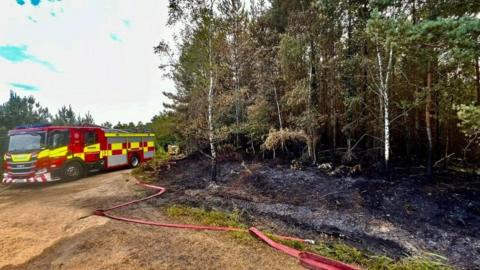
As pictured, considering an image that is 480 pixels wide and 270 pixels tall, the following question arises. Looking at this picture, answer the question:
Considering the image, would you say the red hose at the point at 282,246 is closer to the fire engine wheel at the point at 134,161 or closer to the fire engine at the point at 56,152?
the fire engine at the point at 56,152

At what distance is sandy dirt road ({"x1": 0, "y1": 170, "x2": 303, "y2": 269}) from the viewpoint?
3.00 meters

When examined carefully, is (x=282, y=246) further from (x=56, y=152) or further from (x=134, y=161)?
(x=134, y=161)

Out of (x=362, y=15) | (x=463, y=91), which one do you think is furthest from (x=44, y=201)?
(x=463, y=91)

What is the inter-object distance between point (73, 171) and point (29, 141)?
5.62 feet

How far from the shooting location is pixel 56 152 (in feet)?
29.4

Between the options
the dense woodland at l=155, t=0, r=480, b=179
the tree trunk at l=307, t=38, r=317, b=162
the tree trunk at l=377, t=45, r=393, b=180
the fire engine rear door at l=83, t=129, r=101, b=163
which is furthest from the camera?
the fire engine rear door at l=83, t=129, r=101, b=163

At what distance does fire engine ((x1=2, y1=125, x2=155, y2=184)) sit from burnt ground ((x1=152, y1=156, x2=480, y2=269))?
464cm

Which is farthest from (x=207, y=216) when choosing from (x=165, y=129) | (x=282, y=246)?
(x=165, y=129)

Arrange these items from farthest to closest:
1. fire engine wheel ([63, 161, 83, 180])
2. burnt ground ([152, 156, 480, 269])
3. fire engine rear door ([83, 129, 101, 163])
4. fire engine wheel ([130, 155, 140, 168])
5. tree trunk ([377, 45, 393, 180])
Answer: fire engine wheel ([130, 155, 140, 168]) < fire engine rear door ([83, 129, 101, 163]) < fire engine wheel ([63, 161, 83, 180]) < tree trunk ([377, 45, 393, 180]) < burnt ground ([152, 156, 480, 269])

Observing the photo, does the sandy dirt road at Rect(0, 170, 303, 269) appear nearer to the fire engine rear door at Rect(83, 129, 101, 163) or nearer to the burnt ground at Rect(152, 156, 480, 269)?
the burnt ground at Rect(152, 156, 480, 269)

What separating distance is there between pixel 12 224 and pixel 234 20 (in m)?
7.29

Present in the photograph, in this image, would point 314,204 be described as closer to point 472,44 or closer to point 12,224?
point 472,44

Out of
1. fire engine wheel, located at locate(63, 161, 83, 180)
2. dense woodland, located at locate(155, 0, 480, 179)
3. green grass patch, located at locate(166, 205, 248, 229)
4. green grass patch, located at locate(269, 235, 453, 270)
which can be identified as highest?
dense woodland, located at locate(155, 0, 480, 179)

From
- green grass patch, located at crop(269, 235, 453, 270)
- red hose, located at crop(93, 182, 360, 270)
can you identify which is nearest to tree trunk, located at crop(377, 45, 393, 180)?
green grass patch, located at crop(269, 235, 453, 270)
